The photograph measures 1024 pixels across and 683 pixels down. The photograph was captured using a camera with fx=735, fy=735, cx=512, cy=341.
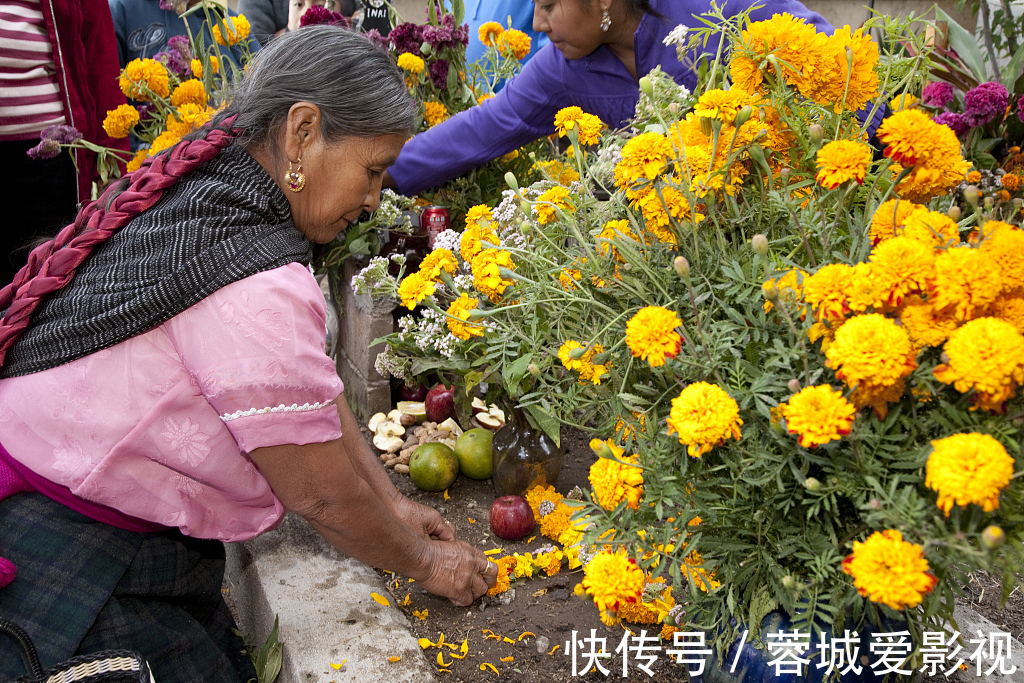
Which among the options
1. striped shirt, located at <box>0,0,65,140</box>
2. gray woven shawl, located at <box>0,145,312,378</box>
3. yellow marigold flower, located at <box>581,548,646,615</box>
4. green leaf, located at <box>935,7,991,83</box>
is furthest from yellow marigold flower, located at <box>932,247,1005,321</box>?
green leaf, located at <box>935,7,991,83</box>

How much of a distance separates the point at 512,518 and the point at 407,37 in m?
1.76

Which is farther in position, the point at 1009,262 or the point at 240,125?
the point at 240,125

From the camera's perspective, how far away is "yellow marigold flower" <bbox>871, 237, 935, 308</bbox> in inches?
33.8

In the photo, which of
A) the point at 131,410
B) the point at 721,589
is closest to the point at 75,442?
the point at 131,410

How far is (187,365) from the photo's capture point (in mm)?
1344

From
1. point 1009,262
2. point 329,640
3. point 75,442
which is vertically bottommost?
point 329,640

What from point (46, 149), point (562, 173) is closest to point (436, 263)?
point (562, 173)

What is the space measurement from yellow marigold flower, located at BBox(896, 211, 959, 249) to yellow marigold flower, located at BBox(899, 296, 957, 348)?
11 centimetres

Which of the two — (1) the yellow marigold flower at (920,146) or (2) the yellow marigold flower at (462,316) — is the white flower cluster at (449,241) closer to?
(2) the yellow marigold flower at (462,316)

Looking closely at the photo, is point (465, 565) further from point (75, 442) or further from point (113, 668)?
point (75, 442)

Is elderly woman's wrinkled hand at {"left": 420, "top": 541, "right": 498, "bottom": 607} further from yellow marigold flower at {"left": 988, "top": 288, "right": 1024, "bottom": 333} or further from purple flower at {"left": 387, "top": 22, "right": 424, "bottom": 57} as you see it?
purple flower at {"left": 387, "top": 22, "right": 424, "bottom": 57}

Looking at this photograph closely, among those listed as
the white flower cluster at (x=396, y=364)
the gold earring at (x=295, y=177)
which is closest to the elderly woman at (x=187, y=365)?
the gold earring at (x=295, y=177)

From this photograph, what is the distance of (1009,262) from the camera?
0.91 metres

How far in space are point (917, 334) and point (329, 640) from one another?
4.46 ft
